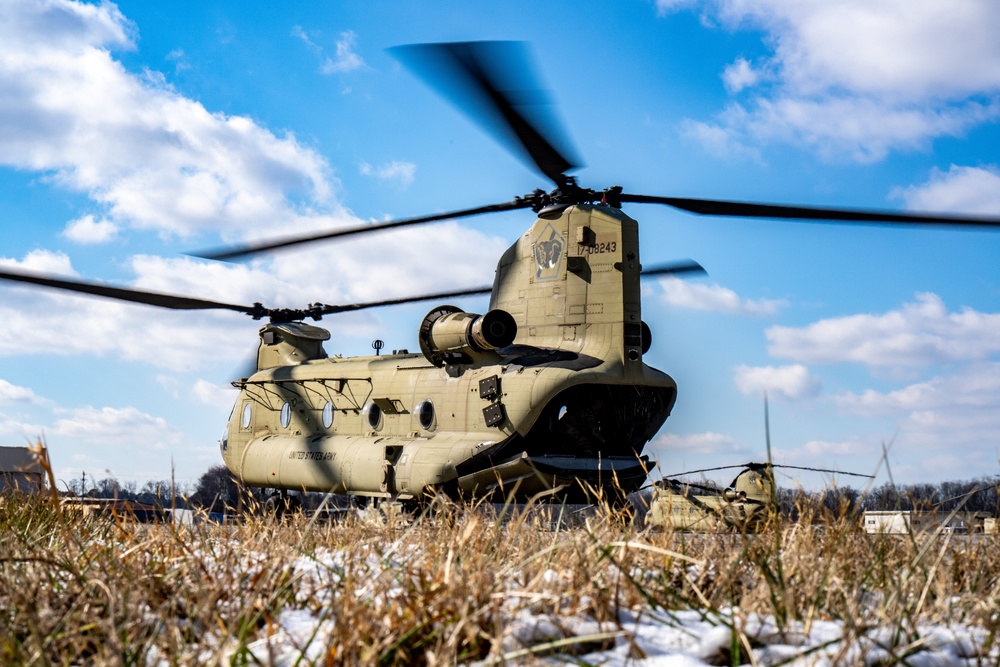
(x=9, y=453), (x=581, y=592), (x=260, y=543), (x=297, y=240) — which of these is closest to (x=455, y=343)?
(x=297, y=240)

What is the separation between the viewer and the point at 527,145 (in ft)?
37.1

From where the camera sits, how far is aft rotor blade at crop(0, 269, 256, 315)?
12539mm

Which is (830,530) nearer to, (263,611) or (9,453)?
(263,611)

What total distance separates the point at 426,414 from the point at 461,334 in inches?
57.2

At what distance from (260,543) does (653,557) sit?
2175 mm

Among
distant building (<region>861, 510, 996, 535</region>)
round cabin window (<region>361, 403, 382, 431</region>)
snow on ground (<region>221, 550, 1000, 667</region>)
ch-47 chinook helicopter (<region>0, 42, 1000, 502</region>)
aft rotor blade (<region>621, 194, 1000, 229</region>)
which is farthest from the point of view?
round cabin window (<region>361, 403, 382, 431</region>)

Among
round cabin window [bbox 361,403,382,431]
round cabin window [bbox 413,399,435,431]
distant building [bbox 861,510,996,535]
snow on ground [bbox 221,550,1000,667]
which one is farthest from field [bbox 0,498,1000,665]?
round cabin window [bbox 361,403,382,431]

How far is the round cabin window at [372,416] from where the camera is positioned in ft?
47.9

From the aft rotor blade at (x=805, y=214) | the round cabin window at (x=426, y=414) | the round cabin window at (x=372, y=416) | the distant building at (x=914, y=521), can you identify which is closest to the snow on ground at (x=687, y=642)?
the distant building at (x=914, y=521)

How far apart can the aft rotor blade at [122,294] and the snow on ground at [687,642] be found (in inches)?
437

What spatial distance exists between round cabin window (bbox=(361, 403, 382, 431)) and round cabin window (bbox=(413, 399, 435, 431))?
110 centimetres

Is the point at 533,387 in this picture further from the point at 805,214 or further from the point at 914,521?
the point at 914,521

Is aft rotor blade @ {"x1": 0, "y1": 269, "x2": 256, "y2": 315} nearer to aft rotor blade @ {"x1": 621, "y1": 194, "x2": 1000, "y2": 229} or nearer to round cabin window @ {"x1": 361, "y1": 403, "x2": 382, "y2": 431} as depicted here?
round cabin window @ {"x1": 361, "y1": 403, "x2": 382, "y2": 431}

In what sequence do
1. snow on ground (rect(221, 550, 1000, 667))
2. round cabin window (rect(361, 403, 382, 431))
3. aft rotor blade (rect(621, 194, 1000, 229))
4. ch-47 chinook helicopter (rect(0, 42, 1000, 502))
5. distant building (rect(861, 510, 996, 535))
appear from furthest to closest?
round cabin window (rect(361, 403, 382, 431)) < ch-47 chinook helicopter (rect(0, 42, 1000, 502)) < aft rotor blade (rect(621, 194, 1000, 229)) < distant building (rect(861, 510, 996, 535)) < snow on ground (rect(221, 550, 1000, 667))
